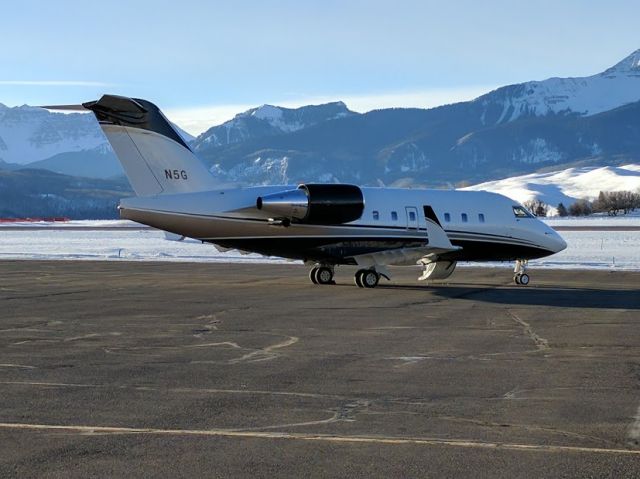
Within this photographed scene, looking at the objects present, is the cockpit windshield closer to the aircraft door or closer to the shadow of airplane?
the shadow of airplane

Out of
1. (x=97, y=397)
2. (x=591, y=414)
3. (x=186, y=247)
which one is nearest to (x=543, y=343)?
(x=591, y=414)

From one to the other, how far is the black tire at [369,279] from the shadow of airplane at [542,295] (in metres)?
0.37

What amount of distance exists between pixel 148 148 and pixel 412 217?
8547 mm

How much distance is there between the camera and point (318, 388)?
11969 mm

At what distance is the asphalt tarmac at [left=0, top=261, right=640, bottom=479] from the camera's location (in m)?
8.59

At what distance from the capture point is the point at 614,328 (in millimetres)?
18672

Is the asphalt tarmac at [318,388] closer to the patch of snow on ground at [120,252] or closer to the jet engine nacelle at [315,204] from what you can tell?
the jet engine nacelle at [315,204]

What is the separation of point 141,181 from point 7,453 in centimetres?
1920

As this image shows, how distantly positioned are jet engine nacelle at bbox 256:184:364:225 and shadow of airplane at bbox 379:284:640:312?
2.63m

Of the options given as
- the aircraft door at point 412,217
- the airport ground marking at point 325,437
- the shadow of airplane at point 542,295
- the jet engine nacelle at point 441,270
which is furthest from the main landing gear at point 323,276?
the airport ground marking at point 325,437

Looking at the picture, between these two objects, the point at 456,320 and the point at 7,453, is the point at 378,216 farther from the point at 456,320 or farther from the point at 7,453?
the point at 7,453

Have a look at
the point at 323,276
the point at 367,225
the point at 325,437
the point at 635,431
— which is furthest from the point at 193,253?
the point at 635,431

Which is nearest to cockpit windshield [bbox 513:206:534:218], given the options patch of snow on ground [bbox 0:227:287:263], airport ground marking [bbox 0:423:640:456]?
patch of snow on ground [bbox 0:227:287:263]

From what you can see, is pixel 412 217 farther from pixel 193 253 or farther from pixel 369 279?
pixel 193 253
